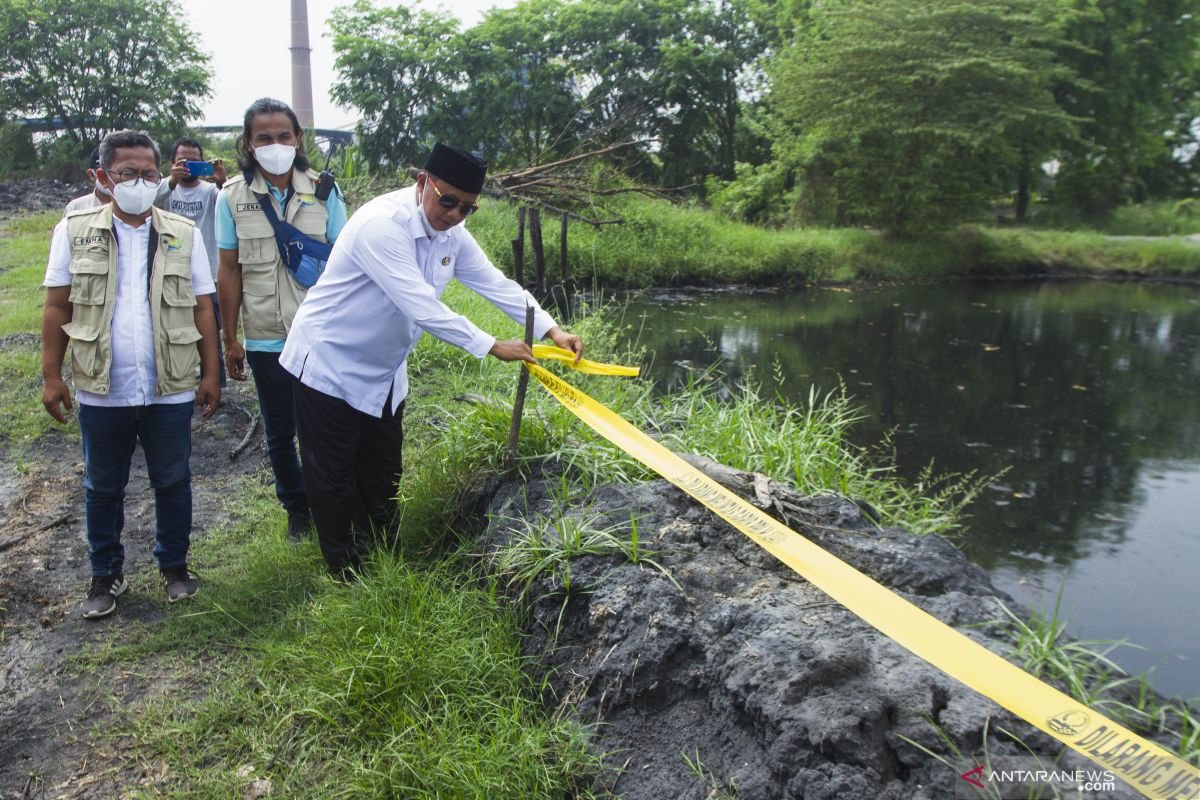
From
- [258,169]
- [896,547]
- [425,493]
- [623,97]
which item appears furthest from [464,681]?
[623,97]

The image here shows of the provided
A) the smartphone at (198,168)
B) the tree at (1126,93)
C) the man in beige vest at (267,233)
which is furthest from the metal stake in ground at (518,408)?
the tree at (1126,93)

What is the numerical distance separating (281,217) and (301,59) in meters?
37.1

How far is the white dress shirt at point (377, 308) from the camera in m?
2.96

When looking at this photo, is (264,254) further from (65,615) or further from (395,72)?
(395,72)

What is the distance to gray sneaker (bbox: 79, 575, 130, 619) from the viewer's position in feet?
10.9

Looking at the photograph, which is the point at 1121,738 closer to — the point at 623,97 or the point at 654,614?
the point at 654,614

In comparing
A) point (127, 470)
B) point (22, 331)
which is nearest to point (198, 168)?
point (127, 470)

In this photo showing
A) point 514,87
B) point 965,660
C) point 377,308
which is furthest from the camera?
point 514,87

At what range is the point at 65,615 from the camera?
11.0ft

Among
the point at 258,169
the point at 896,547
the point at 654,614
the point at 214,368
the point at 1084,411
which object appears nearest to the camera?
the point at 654,614

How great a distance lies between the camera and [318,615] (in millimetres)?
3102

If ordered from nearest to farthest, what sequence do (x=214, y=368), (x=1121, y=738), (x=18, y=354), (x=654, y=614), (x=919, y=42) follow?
(x=1121, y=738)
(x=654, y=614)
(x=214, y=368)
(x=18, y=354)
(x=919, y=42)

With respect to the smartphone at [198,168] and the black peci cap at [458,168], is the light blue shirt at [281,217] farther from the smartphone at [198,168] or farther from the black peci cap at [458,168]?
the smartphone at [198,168]

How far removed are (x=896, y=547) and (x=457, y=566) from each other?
1.59 m
